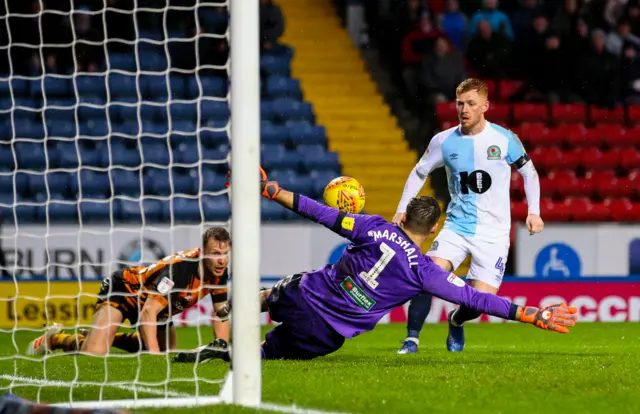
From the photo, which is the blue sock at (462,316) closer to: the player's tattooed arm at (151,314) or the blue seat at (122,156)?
the player's tattooed arm at (151,314)

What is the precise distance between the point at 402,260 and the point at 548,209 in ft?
27.1

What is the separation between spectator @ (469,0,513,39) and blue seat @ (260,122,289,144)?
10.4ft

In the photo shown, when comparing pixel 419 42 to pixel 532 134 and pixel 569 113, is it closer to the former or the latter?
pixel 532 134

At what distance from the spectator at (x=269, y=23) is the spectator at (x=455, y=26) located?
2452mm

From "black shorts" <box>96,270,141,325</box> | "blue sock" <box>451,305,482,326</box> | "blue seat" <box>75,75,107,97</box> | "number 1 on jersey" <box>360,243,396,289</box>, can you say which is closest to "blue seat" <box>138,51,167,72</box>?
"blue seat" <box>75,75,107,97</box>

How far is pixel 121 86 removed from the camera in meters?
15.4

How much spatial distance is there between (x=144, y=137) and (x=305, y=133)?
231 cm

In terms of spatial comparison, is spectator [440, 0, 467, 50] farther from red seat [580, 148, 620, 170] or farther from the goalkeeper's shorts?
the goalkeeper's shorts

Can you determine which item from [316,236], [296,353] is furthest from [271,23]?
[296,353]

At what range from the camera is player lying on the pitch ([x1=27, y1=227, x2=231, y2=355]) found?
295 inches

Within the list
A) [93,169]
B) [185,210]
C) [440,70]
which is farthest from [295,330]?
[440,70]

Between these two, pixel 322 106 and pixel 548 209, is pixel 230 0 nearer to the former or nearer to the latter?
pixel 548 209

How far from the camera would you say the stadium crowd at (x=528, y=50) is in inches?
624

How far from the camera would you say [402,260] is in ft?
21.9
